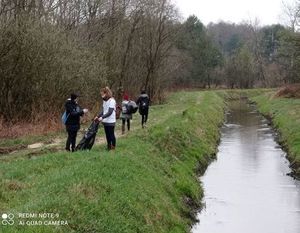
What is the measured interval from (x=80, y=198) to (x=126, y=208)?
1468mm

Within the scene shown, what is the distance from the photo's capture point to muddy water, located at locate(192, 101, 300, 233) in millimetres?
15125

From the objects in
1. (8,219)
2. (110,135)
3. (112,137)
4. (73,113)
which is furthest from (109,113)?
(8,219)

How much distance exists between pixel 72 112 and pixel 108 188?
5081mm

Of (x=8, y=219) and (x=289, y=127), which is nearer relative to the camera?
(x=8, y=219)

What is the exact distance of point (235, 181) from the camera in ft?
68.0

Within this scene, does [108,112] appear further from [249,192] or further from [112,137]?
[249,192]

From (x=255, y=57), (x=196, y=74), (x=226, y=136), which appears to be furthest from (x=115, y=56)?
(x=255, y=57)

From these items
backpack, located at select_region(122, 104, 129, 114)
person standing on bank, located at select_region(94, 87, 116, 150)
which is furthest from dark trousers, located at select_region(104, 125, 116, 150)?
backpack, located at select_region(122, 104, 129, 114)

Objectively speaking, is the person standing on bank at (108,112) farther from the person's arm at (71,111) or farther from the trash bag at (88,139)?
the person's arm at (71,111)

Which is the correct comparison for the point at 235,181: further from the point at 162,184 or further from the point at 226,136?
the point at 226,136

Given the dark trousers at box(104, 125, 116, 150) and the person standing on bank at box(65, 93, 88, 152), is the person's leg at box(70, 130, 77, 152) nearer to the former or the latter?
the person standing on bank at box(65, 93, 88, 152)

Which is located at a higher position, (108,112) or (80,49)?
(80,49)

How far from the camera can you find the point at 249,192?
18859 millimetres

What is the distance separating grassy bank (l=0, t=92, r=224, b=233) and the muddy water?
75cm
